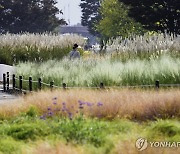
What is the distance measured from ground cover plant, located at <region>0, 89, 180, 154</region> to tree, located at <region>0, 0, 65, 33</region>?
5571 centimetres

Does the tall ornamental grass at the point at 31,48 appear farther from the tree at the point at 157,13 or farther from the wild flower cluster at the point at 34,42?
the tree at the point at 157,13

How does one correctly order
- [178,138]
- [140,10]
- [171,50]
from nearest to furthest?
[178,138]
[171,50]
[140,10]

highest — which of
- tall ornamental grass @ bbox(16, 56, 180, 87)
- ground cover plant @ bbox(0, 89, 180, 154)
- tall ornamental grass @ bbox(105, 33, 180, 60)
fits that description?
tall ornamental grass @ bbox(105, 33, 180, 60)

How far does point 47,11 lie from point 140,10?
30044mm

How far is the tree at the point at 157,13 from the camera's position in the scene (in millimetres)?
41469

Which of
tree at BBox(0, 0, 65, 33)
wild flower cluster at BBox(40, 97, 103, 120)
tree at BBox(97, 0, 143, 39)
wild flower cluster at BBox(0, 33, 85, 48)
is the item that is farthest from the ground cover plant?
tree at BBox(0, 0, 65, 33)

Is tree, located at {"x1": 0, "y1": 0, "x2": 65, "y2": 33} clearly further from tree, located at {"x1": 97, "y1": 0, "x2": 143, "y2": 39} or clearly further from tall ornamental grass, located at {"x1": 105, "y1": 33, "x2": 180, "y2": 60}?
tall ornamental grass, located at {"x1": 105, "y1": 33, "x2": 180, "y2": 60}

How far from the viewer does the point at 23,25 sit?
7006 centimetres

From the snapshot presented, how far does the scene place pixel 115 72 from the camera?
16875 mm

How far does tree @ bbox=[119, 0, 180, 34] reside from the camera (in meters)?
41.5

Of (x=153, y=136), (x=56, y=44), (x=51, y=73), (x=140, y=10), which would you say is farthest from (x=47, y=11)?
(x=153, y=136)

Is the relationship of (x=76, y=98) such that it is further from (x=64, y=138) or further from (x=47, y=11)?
(x=47, y=11)

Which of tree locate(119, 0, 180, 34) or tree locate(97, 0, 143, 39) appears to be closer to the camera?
tree locate(119, 0, 180, 34)

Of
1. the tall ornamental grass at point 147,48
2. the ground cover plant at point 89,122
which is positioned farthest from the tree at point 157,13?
the ground cover plant at point 89,122
